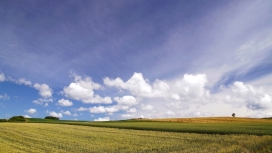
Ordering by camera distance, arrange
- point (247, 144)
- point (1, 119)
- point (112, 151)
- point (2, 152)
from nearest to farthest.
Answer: point (2, 152)
point (112, 151)
point (247, 144)
point (1, 119)

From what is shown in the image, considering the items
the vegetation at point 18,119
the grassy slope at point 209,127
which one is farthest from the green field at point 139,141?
the vegetation at point 18,119

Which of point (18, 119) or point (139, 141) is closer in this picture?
point (139, 141)

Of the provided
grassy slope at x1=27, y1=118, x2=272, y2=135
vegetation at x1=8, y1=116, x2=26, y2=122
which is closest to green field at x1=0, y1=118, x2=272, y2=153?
grassy slope at x1=27, y1=118, x2=272, y2=135

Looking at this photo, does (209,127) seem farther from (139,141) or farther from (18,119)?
(18,119)

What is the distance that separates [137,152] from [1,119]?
7906cm

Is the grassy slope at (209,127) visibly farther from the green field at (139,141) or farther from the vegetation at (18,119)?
the vegetation at (18,119)

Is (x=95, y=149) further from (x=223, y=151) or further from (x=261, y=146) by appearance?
(x=261, y=146)

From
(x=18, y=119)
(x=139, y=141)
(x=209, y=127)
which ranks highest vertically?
(x=18, y=119)

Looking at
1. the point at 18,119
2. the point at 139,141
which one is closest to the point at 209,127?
the point at 139,141

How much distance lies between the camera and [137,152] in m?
17.6

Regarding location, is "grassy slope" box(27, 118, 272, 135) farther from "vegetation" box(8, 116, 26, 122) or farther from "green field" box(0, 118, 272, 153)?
"vegetation" box(8, 116, 26, 122)

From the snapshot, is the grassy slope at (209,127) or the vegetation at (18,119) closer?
the grassy slope at (209,127)

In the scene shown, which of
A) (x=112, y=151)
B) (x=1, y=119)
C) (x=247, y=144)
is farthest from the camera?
(x=1, y=119)

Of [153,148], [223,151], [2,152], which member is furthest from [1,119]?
[223,151]
